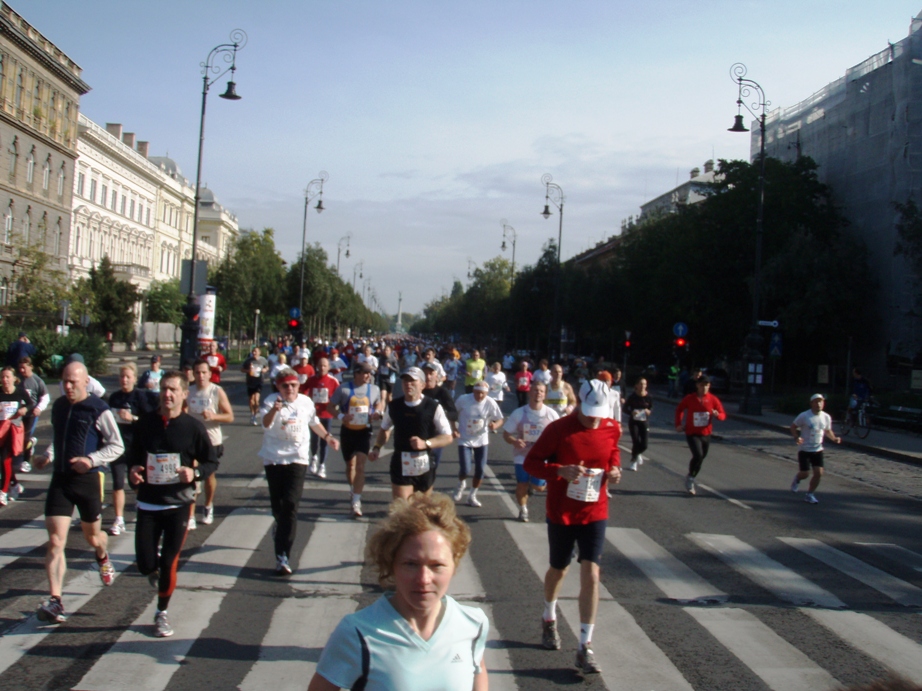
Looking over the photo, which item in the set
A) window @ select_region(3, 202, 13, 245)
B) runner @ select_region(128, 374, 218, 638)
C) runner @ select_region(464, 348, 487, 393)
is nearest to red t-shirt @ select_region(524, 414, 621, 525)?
runner @ select_region(128, 374, 218, 638)

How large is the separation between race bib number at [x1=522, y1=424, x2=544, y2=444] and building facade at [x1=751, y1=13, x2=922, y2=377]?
1178 inches

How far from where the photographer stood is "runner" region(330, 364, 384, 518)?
33.8ft

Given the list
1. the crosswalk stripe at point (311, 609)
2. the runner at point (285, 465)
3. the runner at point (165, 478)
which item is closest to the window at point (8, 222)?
the crosswalk stripe at point (311, 609)

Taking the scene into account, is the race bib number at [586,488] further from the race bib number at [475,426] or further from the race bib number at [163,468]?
the race bib number at [475,426]

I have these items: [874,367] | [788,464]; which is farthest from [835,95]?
[788,464]

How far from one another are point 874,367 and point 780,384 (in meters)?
7.31

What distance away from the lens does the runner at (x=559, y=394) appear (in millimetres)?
13102

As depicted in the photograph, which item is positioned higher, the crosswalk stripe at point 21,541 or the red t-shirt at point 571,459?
the red t-shirt at point 571,459

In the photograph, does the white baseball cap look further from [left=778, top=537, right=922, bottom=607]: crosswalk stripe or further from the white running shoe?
the white running shoe

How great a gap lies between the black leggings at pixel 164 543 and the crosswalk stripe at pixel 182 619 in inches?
11.2

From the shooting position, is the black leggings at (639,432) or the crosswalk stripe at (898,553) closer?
the crosswalk stripe at (898,553)

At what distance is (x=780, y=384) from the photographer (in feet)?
159

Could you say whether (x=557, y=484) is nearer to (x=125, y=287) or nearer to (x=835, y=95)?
(x=835, y=95)

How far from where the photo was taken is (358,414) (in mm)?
10336
